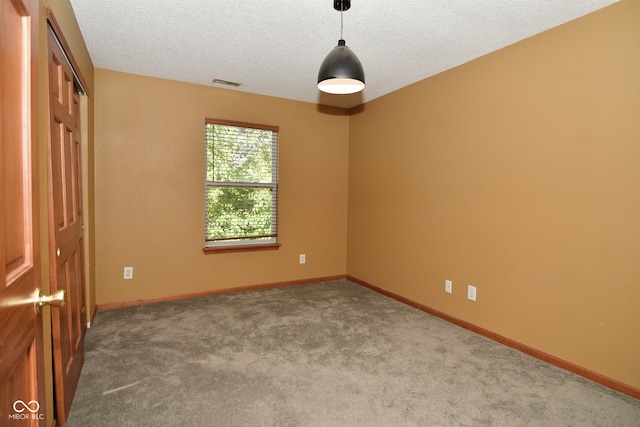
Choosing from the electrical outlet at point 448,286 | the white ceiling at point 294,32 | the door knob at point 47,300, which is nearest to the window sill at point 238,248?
the white ceiling at point 294,32

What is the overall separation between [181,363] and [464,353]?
2130 mm

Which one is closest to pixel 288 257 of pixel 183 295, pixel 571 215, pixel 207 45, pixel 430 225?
pixel 183 295

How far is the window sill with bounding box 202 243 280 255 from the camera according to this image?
4.22m

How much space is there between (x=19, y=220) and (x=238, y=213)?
11.7ft

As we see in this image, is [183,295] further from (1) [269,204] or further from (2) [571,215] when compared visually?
(2) [571,215]

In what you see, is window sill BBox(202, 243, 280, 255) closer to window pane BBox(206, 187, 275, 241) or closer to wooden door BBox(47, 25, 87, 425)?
window pane BBox(206, 187, 275, 241)

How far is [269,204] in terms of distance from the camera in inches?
181

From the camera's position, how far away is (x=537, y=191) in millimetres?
2771

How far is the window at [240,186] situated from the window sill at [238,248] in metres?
0.01

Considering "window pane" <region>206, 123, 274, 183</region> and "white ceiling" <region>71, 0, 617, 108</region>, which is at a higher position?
"white ceiling" <region>71, 0, 617, 108</region>

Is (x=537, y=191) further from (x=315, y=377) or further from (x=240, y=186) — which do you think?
(x=240, y=186)

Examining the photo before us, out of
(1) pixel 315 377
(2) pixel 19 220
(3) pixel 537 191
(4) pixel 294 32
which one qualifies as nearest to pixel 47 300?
(2) pixel 19 220
